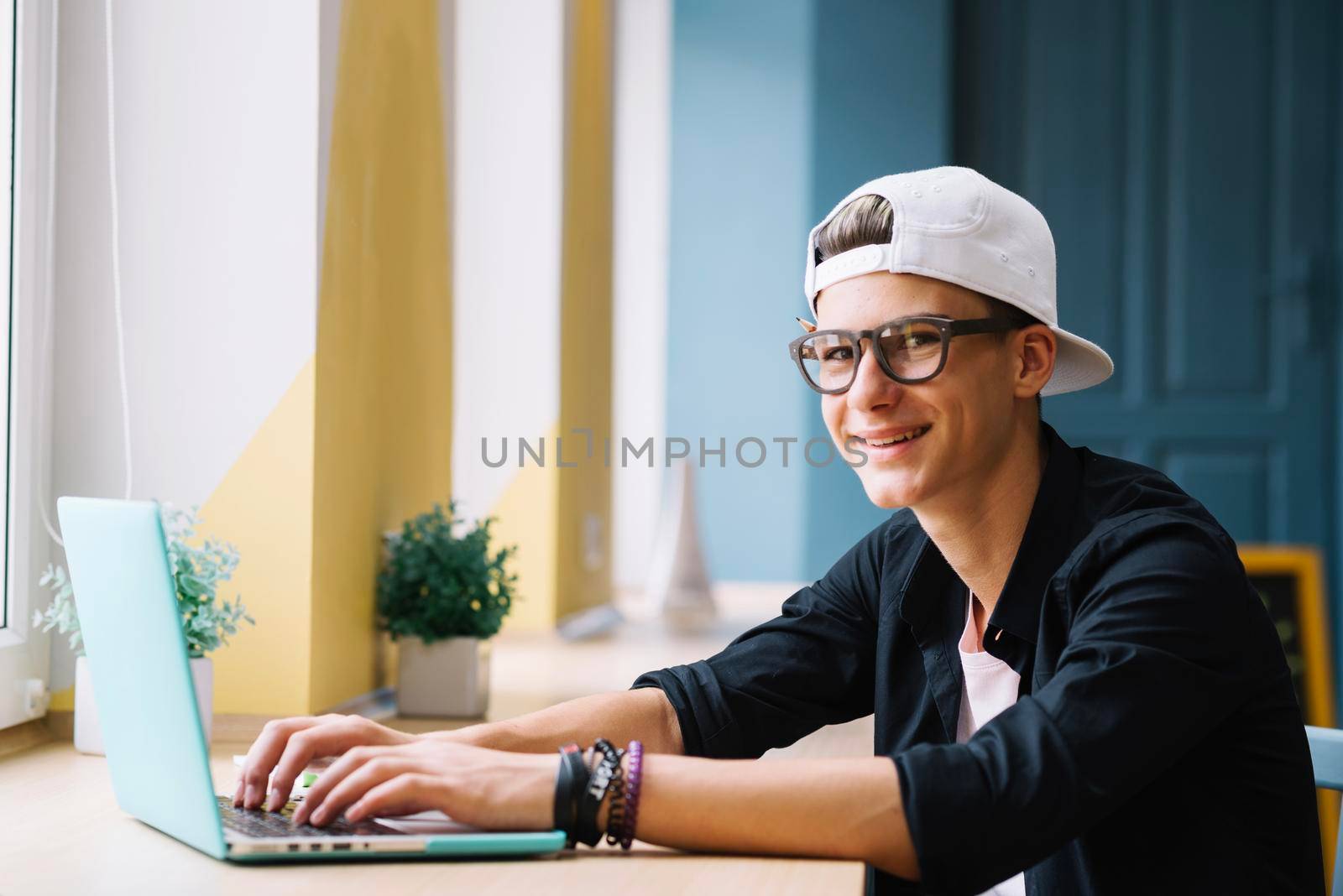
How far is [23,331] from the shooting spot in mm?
1571

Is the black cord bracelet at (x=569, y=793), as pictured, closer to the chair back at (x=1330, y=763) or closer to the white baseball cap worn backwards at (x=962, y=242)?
the white baseball cap worn backwards at (x=962, y=242)

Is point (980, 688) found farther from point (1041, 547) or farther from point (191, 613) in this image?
point (191, 613)

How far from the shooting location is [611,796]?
0.92m

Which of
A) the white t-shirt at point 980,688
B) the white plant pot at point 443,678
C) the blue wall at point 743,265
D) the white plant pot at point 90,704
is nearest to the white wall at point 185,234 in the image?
the white plant pot at point 90,704

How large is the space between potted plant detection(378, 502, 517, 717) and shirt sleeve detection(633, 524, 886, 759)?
0.61m

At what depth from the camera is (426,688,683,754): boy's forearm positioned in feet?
3.72

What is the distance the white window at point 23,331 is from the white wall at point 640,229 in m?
2.70

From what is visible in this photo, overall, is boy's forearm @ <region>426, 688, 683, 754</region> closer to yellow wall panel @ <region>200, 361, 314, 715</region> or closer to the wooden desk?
the wooden desk

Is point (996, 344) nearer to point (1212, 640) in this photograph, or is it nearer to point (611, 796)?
point (1212, 640)

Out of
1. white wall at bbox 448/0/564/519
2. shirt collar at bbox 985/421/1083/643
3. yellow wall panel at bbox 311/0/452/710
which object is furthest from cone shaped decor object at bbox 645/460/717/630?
shirt collar at bbox 985/421/1083/643

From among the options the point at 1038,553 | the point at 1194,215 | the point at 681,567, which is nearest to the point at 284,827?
the point at 1038,553

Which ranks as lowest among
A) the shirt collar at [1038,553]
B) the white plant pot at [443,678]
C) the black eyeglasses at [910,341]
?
the white plant pot at [443,678]

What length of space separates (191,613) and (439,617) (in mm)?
448

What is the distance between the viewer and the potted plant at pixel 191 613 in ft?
4.77
